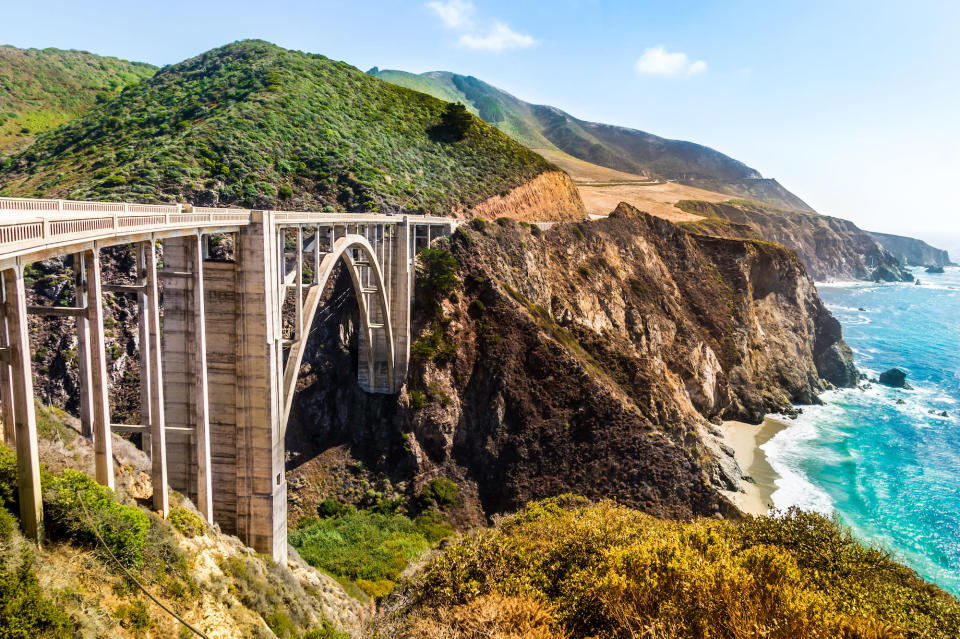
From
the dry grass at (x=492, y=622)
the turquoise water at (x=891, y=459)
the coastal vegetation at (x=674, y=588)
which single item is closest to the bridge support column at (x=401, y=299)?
the coastal vegetation at (x=674, y=588)

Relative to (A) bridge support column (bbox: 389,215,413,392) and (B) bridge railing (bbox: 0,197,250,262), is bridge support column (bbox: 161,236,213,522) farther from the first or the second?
(A) bridge support column (bbox: 389,215,413,392)

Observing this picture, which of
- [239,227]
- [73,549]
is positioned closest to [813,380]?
[239,227]

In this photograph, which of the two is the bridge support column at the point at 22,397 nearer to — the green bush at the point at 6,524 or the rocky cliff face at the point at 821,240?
the green bush at the point at 6,524

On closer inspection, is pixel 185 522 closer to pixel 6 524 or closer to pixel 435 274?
pixel 6 524

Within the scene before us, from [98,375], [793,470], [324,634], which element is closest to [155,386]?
[98,375]

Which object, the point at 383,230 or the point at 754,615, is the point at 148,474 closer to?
the point at 754,615
